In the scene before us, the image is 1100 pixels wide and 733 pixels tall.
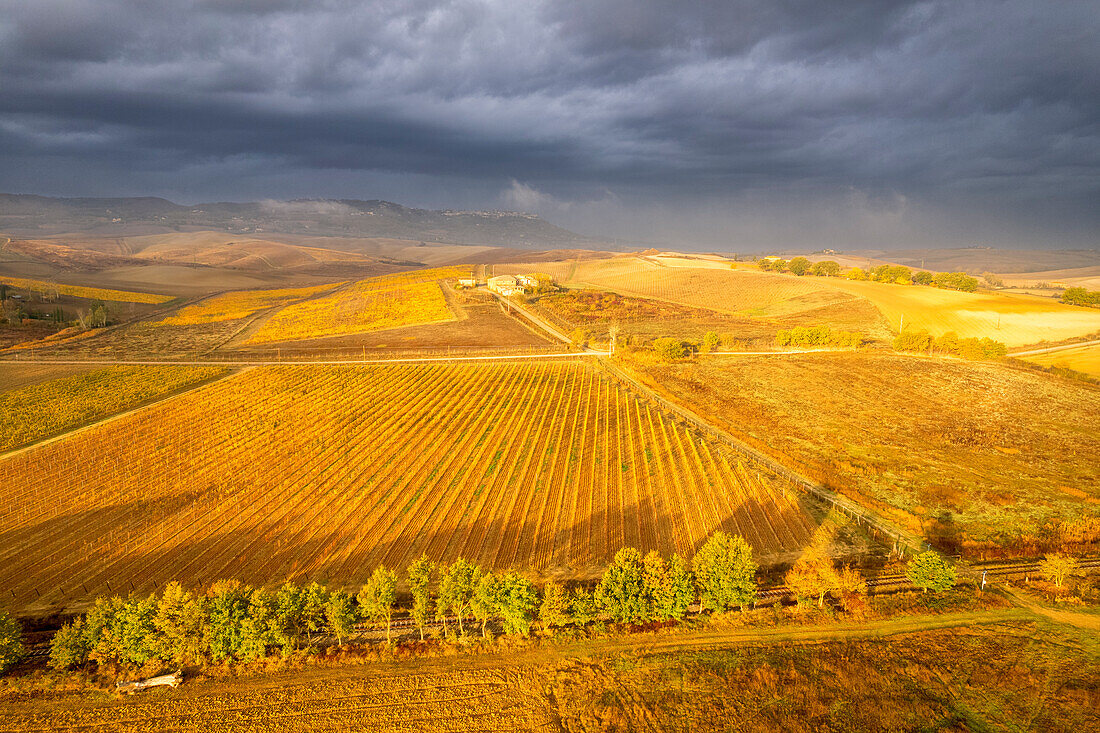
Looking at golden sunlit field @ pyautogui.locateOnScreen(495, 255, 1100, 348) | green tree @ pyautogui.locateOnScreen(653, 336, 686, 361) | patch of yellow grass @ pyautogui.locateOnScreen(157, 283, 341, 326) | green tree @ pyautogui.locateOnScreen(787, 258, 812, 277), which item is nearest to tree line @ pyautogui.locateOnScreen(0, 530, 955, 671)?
green tree @ pyautogui.locateOnScreen(653, 336, 686, 361)

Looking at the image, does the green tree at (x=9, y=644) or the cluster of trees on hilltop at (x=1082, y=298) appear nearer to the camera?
the green tree at (x=9, y=644)

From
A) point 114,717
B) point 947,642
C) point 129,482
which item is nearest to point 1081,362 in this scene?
point 947,642

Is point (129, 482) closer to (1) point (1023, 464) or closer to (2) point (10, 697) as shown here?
(2) point (10, 697)

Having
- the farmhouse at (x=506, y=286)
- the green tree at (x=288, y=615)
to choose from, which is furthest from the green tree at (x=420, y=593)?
the farmhouse at (x=506, y=286)

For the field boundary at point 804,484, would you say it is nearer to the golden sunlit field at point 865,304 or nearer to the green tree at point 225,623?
the green tree at point 225,623

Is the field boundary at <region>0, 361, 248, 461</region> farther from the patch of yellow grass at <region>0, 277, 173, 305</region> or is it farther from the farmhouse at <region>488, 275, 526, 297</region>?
the patch of yellow grass at <region>0, 277, 173, 305</region>
